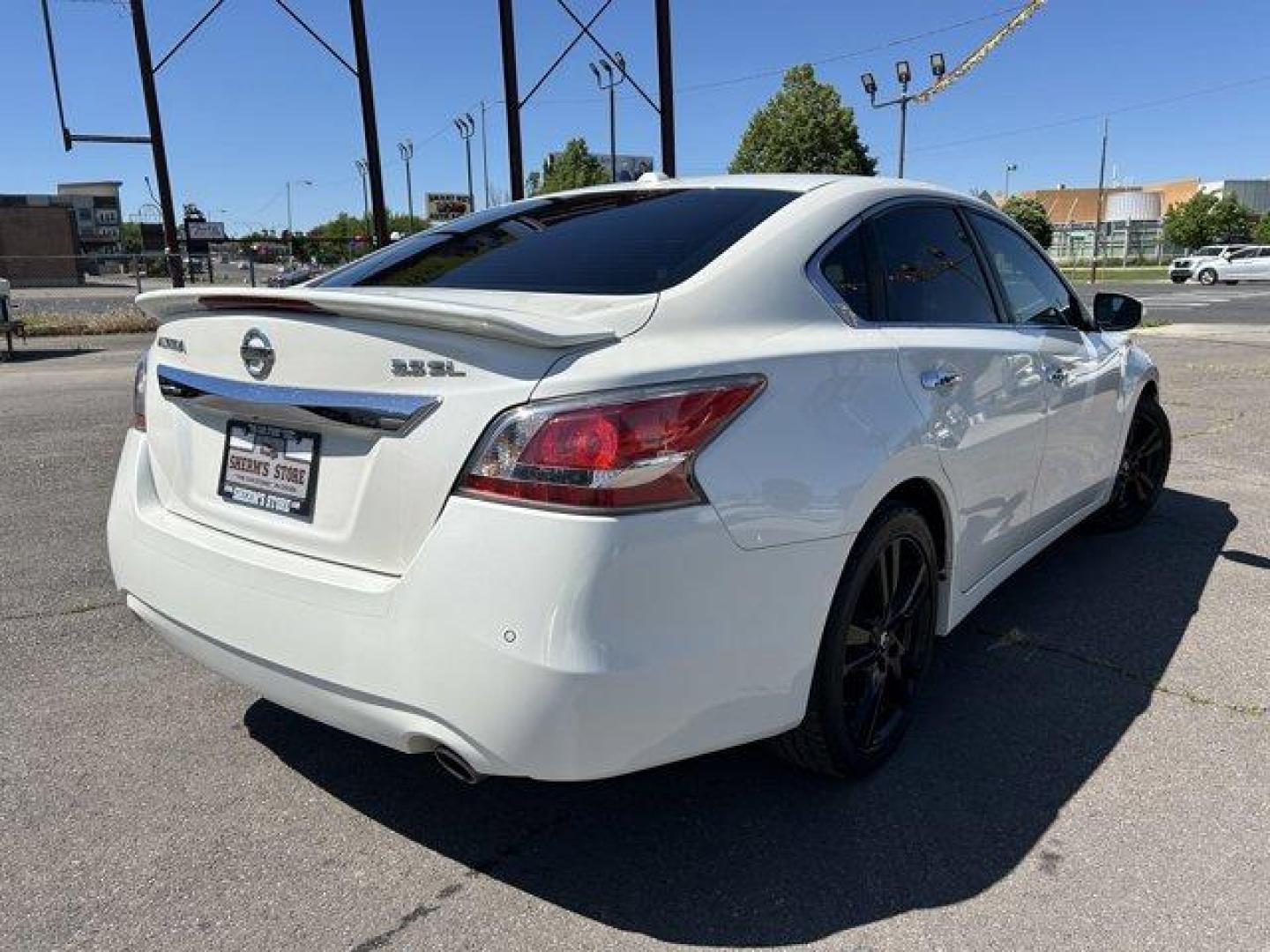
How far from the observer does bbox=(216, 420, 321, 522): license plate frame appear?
2.27 meters

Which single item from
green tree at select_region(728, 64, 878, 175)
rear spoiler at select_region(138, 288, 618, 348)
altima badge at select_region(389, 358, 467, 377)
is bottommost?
altima badge at select_region(389, 358, 467, 377)

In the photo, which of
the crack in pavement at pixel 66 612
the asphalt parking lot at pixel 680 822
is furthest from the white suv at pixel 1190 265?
the crack in pavement at pixel 66 612

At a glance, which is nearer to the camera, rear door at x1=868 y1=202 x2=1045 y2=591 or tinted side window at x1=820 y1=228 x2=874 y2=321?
tinted side window at x1=820 y1=228 x2=874 y2=321

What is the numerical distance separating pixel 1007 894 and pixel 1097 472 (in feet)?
8.18

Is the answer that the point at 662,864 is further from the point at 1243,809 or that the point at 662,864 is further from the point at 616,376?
the point at 1243,809

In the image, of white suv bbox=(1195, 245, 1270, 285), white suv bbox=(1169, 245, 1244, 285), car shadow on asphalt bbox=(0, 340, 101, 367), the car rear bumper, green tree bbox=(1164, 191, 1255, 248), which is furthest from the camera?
green tree bbox=(1164, 191, 1255, 248)

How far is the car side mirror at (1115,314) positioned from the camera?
4.49 m

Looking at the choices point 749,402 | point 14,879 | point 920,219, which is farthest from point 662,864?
point 920,219

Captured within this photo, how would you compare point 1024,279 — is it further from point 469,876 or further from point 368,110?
point 368,110

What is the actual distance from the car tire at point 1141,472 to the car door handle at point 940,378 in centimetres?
257

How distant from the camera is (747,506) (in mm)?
2107

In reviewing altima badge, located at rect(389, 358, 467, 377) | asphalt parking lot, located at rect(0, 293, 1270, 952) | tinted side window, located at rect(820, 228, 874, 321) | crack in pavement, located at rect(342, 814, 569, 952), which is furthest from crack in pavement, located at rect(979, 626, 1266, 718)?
altima badge, located at rect(389, 358, 467, 377)

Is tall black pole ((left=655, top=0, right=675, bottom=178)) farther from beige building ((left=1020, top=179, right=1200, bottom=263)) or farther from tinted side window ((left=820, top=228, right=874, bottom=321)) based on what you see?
beige building ((left=1020, top=179, right=1200, bottom=263))

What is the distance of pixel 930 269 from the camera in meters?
3.17
